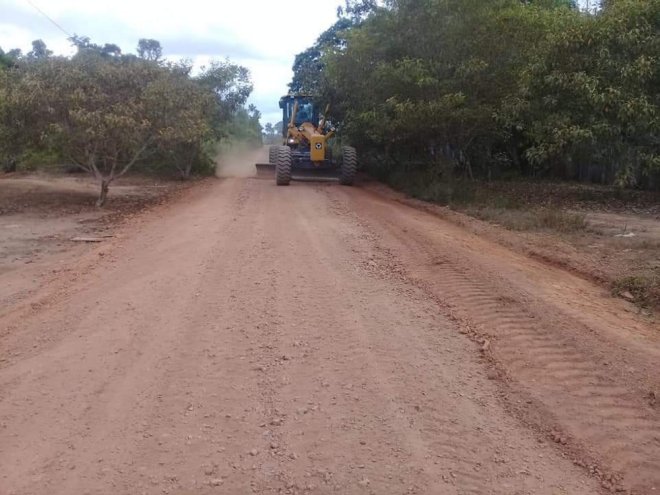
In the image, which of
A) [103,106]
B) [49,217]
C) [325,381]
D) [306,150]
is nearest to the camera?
[325,381]

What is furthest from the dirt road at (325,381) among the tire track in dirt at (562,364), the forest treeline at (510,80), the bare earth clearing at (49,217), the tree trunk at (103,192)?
the tree trunk at (103,192)

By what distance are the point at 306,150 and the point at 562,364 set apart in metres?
18.8

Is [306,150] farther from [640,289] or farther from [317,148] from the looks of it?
[640,289]

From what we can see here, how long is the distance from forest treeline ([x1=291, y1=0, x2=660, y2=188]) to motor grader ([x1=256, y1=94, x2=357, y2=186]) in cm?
121

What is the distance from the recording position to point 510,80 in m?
16.4

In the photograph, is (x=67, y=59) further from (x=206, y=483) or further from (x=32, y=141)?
(x=206, y=483)

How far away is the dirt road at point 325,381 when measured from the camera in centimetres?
360

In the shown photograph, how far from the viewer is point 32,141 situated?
15703mm

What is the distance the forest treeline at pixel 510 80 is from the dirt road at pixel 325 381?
696cm

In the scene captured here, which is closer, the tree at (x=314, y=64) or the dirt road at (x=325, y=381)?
the dirt road at (x=325, y=381)

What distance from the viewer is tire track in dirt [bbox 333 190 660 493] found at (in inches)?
153

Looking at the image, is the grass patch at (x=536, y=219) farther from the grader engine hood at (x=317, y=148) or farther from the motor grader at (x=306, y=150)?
the grader engine hood at (x=317, y=148)

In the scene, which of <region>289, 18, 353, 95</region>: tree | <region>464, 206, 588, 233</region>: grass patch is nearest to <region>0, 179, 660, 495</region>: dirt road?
<region>464, 206, 588, 233</region>: grass patch

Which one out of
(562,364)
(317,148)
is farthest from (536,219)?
(317,148)
